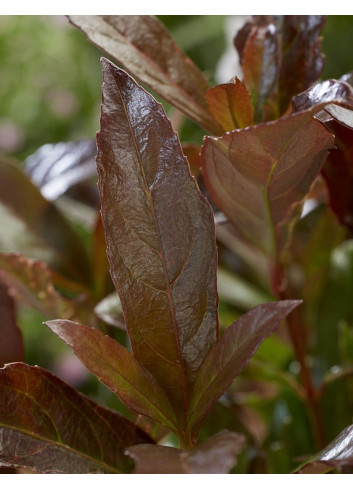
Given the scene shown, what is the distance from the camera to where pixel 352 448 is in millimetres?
293

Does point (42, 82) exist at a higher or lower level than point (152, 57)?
higher

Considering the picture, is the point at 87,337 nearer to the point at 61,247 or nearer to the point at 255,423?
the point at 61,247

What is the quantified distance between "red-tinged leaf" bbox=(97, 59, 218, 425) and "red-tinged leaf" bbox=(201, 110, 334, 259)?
1.4 inches

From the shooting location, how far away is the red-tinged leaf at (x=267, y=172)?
12.9 inches

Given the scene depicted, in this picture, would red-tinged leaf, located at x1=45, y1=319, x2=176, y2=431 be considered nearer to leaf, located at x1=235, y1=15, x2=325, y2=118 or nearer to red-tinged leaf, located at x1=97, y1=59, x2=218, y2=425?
red-tinged leaf, located at x1=97, y1=59, x2=218, y2=425

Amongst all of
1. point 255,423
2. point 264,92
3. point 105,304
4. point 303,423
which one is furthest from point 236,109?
point 255,423

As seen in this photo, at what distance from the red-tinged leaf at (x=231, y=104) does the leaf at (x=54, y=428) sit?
19cm

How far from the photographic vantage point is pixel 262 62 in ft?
1.37

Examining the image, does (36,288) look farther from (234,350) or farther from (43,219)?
(234,350)

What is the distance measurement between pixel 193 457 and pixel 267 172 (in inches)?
6.5

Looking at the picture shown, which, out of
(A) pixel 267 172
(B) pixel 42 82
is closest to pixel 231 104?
(A) pixel 267 172

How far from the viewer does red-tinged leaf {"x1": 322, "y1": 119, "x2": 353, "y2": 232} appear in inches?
16.9

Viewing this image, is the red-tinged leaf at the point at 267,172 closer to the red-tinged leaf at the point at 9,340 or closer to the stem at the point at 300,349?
the stem at the point at 300,349

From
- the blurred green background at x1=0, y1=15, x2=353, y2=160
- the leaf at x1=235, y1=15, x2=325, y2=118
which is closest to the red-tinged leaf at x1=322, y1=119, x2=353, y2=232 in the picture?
the leaf at x1=235, y1=15, x2=325, y2=118
